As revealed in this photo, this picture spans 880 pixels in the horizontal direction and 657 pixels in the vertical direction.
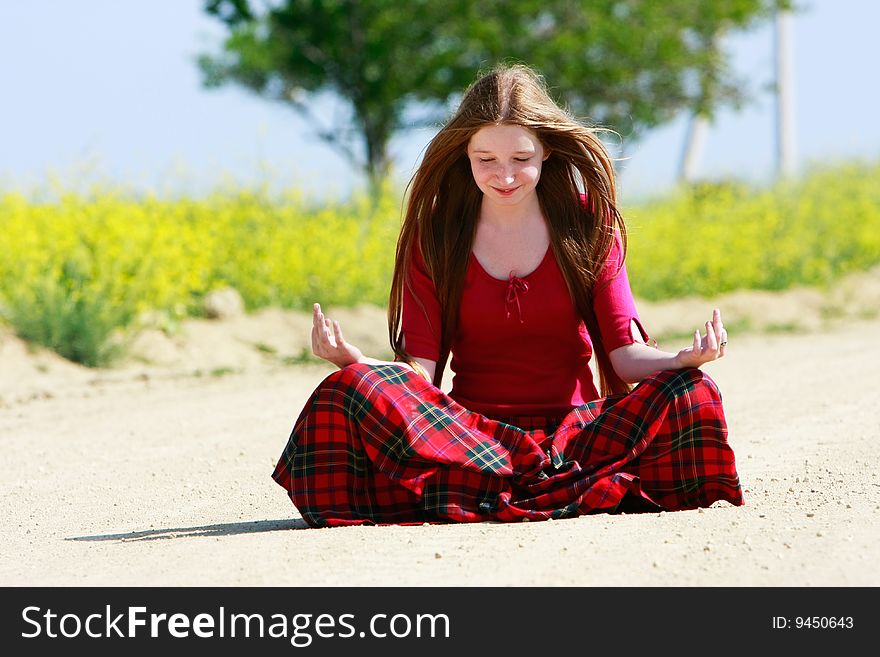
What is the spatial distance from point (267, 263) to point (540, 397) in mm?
7333

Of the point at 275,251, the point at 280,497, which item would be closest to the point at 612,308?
the point at 280,497

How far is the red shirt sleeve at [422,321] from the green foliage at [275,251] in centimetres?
231

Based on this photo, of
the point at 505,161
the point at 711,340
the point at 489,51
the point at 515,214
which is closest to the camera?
the point at 711,340

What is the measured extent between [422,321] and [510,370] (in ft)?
1.01

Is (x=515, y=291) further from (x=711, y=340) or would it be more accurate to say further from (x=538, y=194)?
(x=711, y=340)

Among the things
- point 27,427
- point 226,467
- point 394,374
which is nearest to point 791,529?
point 394,374

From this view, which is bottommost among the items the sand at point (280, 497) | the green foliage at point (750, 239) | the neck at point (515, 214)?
the sand at point (280, 497)

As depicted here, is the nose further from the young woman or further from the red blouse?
the red blouse

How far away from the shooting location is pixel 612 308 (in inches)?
159

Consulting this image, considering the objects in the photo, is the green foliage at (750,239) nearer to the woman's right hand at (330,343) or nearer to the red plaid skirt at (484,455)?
the red plaid skirt at (484,455)

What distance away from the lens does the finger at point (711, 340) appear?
12.1 ft

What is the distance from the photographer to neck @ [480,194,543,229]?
413 cm

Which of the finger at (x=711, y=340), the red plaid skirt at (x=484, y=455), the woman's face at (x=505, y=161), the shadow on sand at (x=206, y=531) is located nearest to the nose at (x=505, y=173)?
the woman's face at (x=505, y=161)

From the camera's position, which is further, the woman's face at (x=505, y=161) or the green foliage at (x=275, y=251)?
the green foliage at (x=275, y=251)
